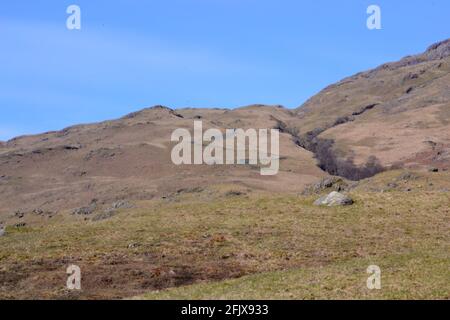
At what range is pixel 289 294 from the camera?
78.5ft

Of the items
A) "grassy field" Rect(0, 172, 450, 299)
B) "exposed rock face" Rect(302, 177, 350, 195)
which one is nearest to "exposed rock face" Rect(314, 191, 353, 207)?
"grassy field" Rect(0, 172, 450, 299)

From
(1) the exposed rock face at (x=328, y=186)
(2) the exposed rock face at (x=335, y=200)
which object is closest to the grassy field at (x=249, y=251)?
(2) the exposed rock face at (x=335, y=200)

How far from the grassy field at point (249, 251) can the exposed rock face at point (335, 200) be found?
992 millimetres

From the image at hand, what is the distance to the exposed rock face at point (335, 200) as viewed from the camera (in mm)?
51812

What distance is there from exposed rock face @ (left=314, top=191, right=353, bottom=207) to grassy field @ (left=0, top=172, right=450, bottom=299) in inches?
39.1

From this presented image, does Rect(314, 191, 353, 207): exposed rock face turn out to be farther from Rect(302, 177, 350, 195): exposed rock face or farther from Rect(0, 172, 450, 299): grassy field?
Rect(302, 177, 350, 195): exposed rock face

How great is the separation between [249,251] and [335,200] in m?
17.3

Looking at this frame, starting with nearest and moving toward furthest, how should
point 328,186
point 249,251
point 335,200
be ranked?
1. point 249,251
2. point 335,200
3. point 328,186

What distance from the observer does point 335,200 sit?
52156 mm

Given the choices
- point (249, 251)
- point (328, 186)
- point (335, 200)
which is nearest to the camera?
point (249, 251)

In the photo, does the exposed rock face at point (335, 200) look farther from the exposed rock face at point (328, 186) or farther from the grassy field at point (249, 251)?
the exposed rock face at point (328, 186)

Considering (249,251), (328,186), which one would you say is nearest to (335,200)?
(249,251)

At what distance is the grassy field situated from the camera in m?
26.2

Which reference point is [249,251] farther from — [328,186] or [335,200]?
[328,186]
